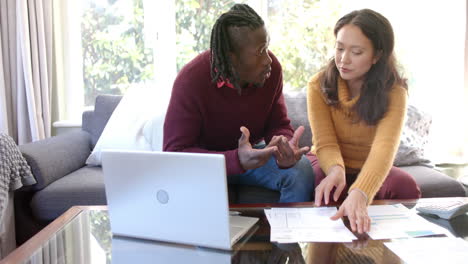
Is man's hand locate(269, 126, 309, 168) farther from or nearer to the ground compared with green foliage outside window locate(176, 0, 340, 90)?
nearer to the ground

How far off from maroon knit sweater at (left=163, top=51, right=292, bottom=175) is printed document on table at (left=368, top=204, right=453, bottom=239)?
1.44 ft

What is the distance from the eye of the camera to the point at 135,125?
7.07 feet

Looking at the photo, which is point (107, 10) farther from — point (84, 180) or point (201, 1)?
point (84, 180)

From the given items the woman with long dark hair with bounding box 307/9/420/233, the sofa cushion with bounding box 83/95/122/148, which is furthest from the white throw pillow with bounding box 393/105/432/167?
the sofa cushion with bounding box 83/95/122/148

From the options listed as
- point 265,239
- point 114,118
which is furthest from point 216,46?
point 114,118

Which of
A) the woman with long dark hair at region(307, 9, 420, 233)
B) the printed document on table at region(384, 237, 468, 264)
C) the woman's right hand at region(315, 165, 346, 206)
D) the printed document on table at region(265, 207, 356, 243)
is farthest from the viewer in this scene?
the woman with long dark hair at region(307, 9, 420, 233)

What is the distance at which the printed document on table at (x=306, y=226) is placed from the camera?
3.42 ft

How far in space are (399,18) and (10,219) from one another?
7.36 feet

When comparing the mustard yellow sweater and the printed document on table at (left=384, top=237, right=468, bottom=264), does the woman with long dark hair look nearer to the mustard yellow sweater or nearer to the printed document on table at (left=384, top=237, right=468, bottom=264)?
the mustard yellow sweater

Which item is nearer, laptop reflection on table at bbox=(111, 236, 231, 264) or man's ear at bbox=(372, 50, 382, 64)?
laptop reflection on table at bbox=(111, 236, 231, 264)

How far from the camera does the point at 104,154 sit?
101 cm

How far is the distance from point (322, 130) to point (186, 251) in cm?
73

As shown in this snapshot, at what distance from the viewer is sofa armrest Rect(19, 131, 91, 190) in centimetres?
184

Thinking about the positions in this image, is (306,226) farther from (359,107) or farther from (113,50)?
(113,50)
